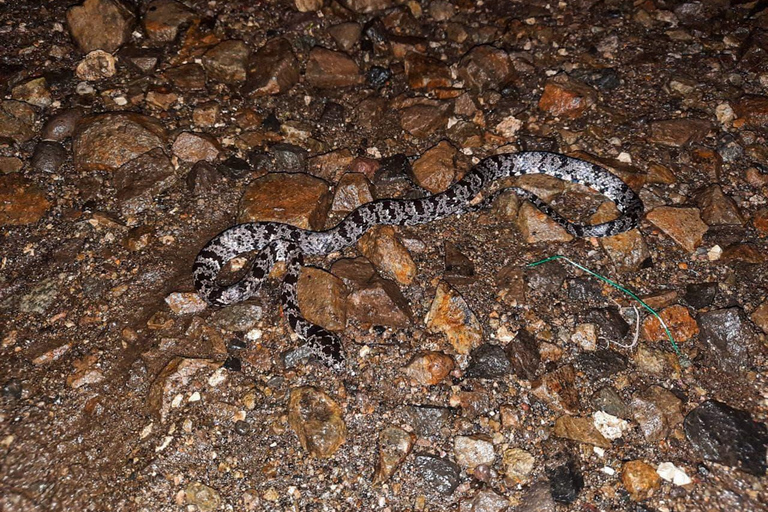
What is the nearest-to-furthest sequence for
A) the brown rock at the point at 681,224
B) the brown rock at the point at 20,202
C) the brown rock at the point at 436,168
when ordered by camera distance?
1. the brown rock at the point at 681,224
2. the brown rock at the point at 20,202
3. the brown rock at the point at 436,168

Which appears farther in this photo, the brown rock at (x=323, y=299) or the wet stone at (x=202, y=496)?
the brown rock at (x=323, y=299)

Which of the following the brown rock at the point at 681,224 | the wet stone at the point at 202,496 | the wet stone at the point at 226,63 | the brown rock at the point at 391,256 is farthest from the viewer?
the wet stone at the point at 226,63

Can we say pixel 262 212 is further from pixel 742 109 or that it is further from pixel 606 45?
pixel 742 109

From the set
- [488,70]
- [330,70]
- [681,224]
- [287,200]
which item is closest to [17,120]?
[287,200]

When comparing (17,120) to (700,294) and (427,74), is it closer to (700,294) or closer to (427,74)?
(427,74)

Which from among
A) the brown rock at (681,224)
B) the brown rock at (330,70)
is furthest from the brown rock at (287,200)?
the brown rock at (681,224)

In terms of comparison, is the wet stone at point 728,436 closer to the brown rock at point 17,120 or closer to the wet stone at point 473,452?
the wet stone at point 473,452

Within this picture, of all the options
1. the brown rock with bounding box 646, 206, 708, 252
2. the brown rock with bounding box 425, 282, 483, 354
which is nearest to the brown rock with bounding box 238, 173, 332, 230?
the brown rock with bounding box 425, 282, 483, 354

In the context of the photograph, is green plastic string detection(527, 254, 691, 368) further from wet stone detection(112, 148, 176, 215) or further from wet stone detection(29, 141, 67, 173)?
wet stone detection(29, 141, 67, 173)
